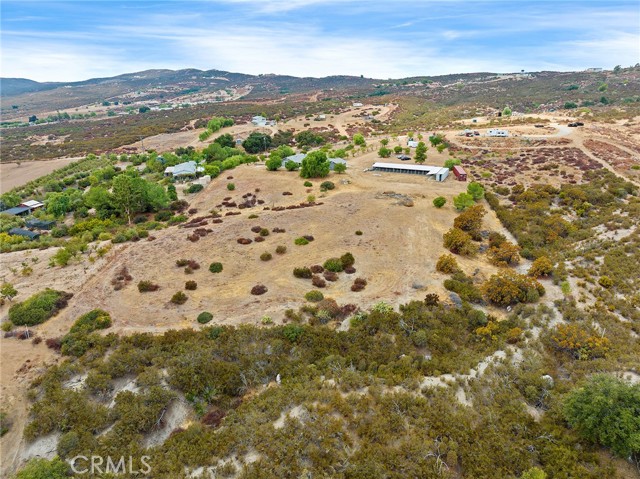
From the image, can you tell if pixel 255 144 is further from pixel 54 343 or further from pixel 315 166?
pixel 54 343

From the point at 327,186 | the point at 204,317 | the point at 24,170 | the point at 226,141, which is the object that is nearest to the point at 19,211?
the point at 24,170

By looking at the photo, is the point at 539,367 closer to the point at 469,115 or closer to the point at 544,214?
the point at 544,214

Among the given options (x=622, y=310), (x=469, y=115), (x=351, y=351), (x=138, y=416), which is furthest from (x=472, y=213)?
(x=469, y=115)

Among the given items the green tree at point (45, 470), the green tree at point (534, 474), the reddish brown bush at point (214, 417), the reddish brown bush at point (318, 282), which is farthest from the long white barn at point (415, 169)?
the green tree at point (45, 470)

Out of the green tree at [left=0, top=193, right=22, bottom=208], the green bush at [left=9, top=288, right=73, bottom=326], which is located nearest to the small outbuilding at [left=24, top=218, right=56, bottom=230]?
the green tree at [left=0, top=193, right=22, bottom=208]

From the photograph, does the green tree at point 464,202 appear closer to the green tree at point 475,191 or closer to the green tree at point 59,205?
the green tree at point 475,191
